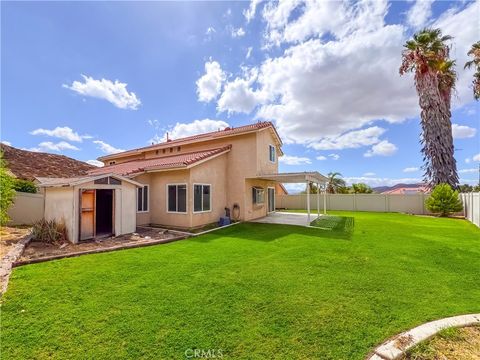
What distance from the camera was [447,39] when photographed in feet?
A: 77.4

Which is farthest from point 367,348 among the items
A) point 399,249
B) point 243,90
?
point 243,90

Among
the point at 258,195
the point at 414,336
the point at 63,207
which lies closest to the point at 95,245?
the point at 63,207

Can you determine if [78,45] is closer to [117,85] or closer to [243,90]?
[117,85]

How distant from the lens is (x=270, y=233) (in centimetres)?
1234

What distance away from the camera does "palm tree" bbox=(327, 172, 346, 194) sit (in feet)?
108

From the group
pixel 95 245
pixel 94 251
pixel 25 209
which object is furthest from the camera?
pixel 25 209

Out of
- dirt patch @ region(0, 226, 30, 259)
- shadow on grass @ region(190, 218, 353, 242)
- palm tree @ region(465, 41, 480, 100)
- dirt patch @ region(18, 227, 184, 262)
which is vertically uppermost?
palm tree @ region(465, 41, 480, 100)

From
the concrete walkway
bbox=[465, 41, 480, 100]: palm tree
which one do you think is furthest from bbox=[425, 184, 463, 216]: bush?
the concrete walkway

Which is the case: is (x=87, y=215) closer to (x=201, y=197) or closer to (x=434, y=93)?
(x=201, y=197)

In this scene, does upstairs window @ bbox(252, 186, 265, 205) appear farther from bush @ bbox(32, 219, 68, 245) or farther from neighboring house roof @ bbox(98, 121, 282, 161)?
bush @ bbox(32, 219, 68, 245)

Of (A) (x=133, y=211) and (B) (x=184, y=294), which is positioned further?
(A) (x=133, y=211)

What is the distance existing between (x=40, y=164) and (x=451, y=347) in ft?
118

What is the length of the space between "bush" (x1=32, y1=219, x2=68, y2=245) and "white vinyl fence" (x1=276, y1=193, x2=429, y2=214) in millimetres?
23176

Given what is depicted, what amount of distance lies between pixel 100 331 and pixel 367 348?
4252 millimetres
